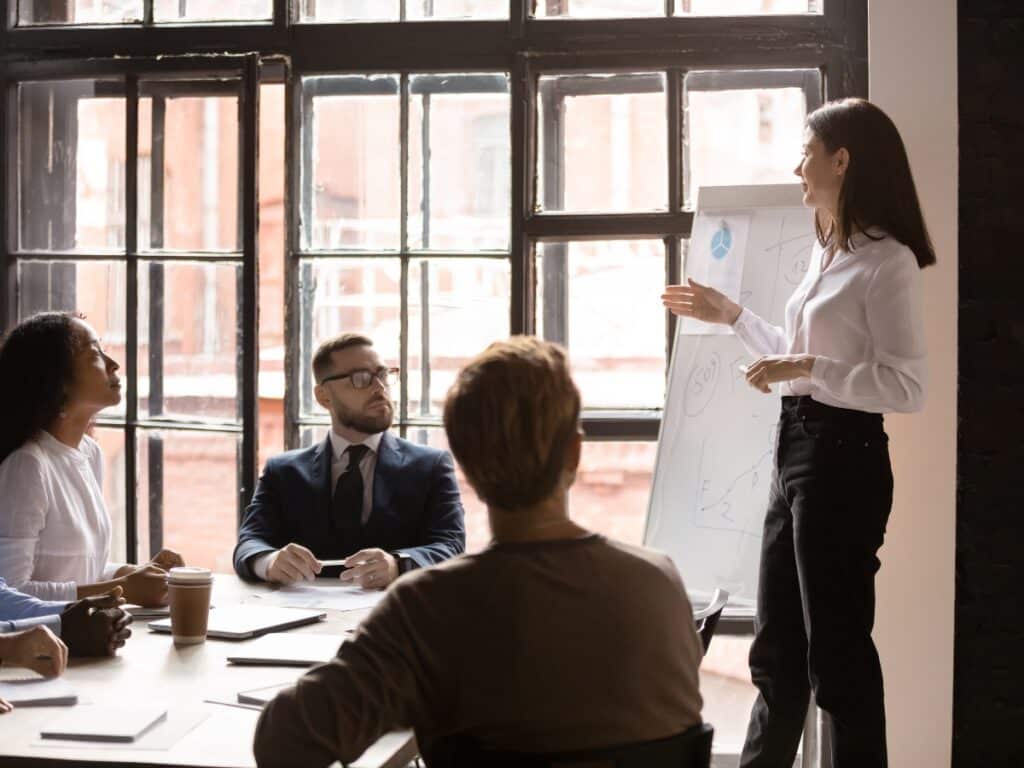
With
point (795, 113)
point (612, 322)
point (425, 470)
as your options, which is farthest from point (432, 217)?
point (795, 113)

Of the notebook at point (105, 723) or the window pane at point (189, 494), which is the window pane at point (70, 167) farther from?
the notebook at point (105, 723)

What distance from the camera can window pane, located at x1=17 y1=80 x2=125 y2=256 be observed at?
385cm

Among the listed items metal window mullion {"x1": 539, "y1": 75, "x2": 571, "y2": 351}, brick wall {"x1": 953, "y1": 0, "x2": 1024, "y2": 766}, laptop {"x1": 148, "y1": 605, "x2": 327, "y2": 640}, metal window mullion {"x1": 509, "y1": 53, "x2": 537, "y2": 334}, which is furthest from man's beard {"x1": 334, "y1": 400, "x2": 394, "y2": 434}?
brick wall {"x1": 953, "y1": 0, "x2": 1024, "y2": 766}

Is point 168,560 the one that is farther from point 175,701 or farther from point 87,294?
point 87,294

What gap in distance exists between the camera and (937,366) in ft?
10.9

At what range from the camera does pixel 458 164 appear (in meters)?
3.74

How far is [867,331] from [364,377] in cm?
131

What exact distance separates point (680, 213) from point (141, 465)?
182 cm

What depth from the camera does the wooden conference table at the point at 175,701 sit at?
1545 millimetres

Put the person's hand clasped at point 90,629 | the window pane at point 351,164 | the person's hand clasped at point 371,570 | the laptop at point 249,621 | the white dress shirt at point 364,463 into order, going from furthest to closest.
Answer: the window pane at point 351,164
the white dress shirt at point 364,463
the person's hand clasped at point 371,570
the laptop at point 249,621
the person's hand clasped at point 90,629

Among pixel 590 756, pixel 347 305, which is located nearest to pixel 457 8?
pixel 347 305

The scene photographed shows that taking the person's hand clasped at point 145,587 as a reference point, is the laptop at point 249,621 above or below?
below

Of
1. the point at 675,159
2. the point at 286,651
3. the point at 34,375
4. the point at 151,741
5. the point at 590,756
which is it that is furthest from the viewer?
the point at 675,159

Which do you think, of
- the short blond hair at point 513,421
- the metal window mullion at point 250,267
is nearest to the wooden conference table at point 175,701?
the short blond hair at point 513,421
